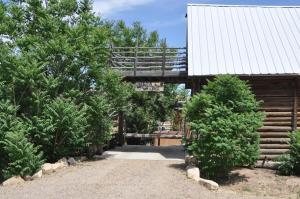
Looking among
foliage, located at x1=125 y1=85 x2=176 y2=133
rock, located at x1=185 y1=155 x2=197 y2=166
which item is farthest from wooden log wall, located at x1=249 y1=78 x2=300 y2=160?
foliage, located at x1=125 y1=85 x2=176 y2=133

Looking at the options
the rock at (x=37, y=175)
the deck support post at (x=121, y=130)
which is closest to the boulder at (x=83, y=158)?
the rock at (x=37, y=175)

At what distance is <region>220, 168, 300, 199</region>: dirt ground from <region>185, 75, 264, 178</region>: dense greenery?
1.91 ft

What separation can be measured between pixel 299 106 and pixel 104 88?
7.15 m

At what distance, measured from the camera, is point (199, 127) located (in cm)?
1399

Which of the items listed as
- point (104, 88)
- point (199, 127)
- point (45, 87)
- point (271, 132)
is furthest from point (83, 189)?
point (271, 132)

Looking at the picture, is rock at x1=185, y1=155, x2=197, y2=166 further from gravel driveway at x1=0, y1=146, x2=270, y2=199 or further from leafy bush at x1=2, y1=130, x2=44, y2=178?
leafy bush at x1=2, y1=130, x2=44, y2=178

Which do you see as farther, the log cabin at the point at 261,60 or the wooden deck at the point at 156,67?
the wooden deck at the point at 156,67

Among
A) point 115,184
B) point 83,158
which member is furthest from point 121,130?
point 115,184

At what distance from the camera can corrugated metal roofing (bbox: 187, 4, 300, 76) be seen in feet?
55.8

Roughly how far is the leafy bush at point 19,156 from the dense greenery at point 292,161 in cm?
781

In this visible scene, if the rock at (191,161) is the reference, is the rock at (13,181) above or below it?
below

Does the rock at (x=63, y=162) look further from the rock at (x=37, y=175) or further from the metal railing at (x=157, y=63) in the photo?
the metal railing at (x=157, y=63)

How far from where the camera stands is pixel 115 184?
12016 millimetres

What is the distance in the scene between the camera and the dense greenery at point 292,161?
1505cm
